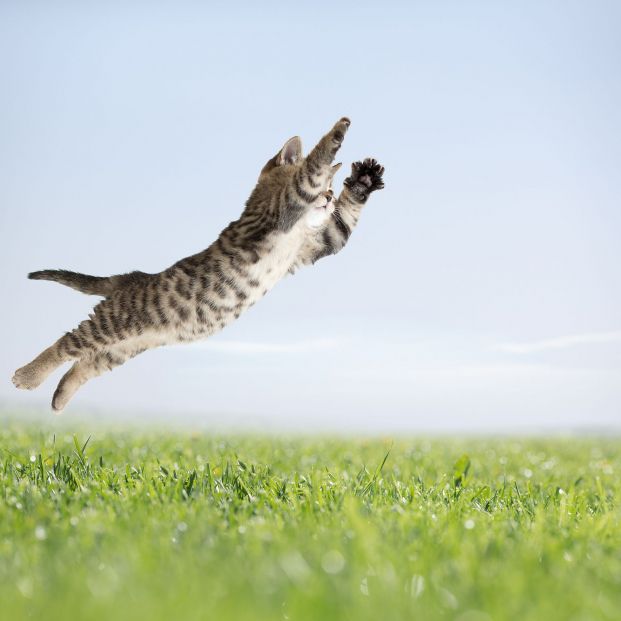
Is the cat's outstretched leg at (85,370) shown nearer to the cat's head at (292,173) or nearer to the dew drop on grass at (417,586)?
the cat's head at (292,173)

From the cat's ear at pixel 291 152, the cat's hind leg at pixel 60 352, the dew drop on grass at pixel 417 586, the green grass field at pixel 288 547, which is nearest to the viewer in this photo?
the green grass field at pixel 288 547

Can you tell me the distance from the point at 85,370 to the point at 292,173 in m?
2.05

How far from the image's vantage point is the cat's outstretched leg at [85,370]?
5.23 m

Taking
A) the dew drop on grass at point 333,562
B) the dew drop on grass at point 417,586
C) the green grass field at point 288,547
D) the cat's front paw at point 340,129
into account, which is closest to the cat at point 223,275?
the cat's front paw at point 340,129

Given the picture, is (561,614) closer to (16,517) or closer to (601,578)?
(601,578)

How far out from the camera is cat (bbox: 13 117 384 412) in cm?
486

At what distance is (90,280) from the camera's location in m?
5.36

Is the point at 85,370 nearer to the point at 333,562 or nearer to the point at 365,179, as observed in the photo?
the point at 365,179

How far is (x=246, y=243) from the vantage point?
4.93m

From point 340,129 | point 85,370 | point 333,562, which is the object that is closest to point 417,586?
point 333,562

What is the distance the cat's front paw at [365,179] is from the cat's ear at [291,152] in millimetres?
501

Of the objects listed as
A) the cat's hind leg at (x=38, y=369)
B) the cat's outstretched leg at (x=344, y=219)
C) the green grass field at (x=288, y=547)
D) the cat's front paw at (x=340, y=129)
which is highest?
the cat's front paw at (x=340, y=129)

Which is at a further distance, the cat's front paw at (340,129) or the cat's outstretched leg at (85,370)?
the cat's outstretched leg at (85,370)

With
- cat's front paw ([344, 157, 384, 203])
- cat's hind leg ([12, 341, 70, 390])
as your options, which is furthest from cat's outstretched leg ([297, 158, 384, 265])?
cat's hind leg ([12, 341, 70, 390])
